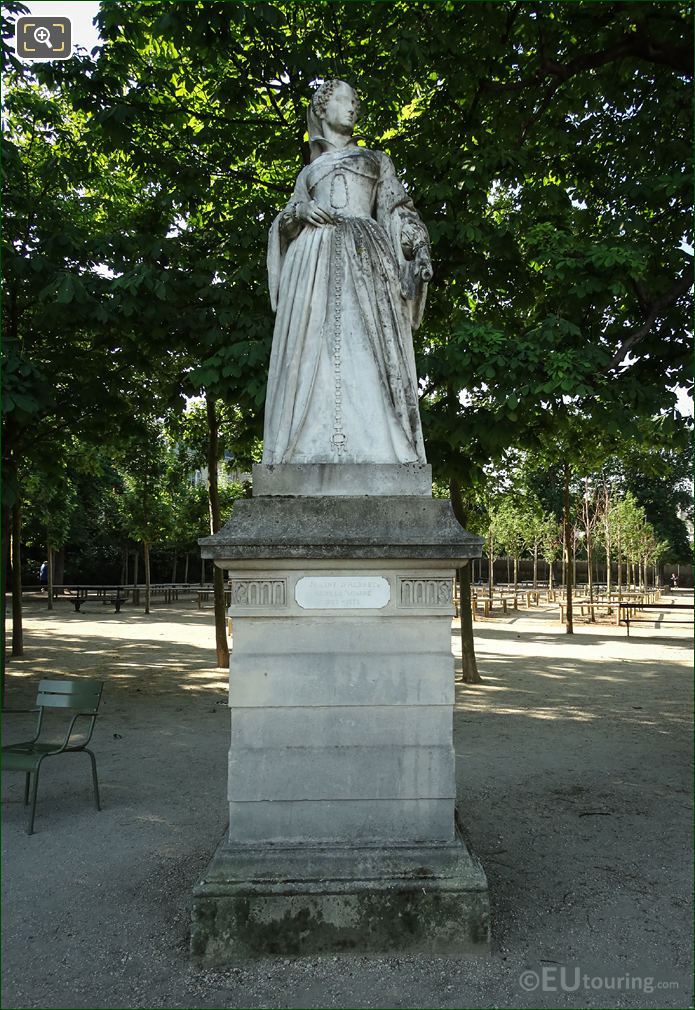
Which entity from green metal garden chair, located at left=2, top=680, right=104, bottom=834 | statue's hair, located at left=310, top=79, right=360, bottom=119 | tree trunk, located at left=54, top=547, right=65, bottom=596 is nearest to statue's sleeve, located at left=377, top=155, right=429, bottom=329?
statue's hair, located at left=310, top=79, right=360, bottom=119

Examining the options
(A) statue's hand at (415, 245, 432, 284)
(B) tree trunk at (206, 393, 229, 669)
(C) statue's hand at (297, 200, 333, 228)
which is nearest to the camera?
(C) statue's hand at (297, 200, 333, 228)

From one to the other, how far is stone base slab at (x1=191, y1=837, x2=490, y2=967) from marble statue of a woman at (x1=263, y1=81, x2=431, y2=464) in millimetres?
2194

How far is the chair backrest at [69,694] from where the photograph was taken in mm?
6703

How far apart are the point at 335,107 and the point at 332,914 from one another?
4.55m

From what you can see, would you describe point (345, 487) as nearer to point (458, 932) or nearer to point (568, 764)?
point (458, 932)

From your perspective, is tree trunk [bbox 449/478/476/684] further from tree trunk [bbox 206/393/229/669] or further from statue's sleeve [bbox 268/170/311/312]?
statue's sleeve [bbox 268/170/311/312]

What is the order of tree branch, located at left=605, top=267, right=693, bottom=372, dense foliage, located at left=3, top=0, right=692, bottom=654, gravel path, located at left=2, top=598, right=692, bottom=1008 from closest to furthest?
gravel path, located at left=2, top=598, right=692, bottom=1008, dense foliage, located at left=3, top=0, right=692, bottom=654, tree branch, located at left=605, top=267, right=693, bottom=372

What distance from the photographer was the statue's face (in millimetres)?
4805

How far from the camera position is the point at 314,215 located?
4672 millimetres

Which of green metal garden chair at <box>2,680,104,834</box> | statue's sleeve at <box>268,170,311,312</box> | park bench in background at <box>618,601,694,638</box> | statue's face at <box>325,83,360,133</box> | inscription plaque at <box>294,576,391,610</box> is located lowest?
park bench in background at <box>618,601,694,638</box>

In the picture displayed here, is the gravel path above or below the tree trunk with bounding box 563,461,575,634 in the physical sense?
below

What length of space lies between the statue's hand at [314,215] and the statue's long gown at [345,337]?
0.15 feet

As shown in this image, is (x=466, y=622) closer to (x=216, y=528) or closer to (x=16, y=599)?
(x=216, y=528)

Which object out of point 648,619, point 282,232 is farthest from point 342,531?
point 648,619
